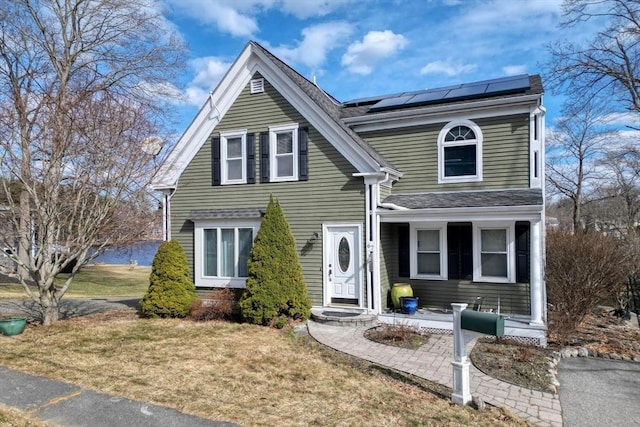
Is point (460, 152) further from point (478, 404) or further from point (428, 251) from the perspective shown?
point (478, 404)

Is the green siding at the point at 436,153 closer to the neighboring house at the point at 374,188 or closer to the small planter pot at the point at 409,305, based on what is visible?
the neighboring house at the point at 374,188

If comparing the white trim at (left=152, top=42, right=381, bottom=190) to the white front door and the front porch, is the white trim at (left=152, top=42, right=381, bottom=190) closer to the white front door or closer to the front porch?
the white front door

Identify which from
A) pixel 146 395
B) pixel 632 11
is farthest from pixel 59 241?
pixel 632 11

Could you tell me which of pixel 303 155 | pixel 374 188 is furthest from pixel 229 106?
pixel 374 188

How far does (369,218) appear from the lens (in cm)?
1085

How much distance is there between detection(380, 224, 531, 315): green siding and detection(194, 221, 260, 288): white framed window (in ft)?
13.1

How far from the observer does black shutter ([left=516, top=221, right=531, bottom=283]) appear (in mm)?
10344

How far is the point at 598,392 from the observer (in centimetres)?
656

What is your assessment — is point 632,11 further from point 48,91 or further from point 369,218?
point 48,91

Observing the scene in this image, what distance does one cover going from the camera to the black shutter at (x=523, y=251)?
10344mm

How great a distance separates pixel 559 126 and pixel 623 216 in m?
10.1

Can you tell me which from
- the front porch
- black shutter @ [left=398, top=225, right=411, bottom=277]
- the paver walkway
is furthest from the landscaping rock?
black shutter @ [left=398, top=225, right=411, bottom=277]

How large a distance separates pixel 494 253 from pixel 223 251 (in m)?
7.89

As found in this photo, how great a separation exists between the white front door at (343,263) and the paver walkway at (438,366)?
118cm
